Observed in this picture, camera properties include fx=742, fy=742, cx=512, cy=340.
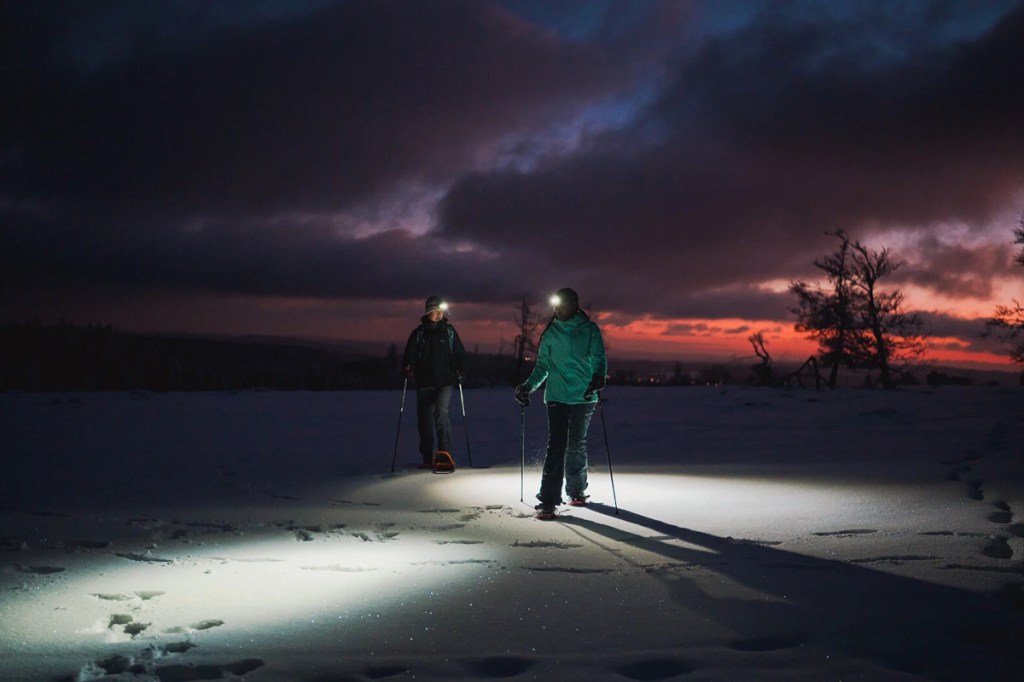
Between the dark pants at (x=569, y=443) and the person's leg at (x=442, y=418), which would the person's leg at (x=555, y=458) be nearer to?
the dark pants at (x=569, y=443)

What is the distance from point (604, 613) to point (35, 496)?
7.55m

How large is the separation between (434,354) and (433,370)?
0.80ft

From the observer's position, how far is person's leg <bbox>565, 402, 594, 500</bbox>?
26.3 feet

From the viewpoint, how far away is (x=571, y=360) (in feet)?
26.3

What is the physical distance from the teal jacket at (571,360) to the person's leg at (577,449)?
0.43 ft

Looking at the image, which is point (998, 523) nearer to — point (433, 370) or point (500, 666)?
point (500, 666)

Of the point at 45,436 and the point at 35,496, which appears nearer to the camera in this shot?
the point at 35,496

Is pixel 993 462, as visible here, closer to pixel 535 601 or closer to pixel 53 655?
pixel 535 601

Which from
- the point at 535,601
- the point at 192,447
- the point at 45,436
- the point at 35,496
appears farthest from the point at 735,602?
the point at 45,436

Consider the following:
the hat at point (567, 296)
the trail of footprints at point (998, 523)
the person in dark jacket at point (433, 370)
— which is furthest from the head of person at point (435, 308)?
the trail of footprints at point (998, 523)

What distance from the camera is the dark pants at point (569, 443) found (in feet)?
25.8

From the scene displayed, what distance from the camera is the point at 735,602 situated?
440cm

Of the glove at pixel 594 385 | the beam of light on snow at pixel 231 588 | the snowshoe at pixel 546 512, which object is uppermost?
the glove at pixel 594 385

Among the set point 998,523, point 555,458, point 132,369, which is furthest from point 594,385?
point 132,369
